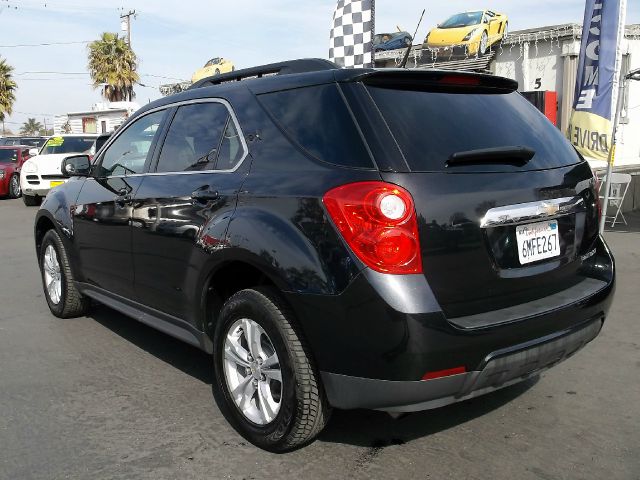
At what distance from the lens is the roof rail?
10.9 feet

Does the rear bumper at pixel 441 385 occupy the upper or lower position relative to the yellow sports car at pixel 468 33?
lower

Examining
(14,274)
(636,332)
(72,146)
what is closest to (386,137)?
(636,332)

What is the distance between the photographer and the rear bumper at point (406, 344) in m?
2.41

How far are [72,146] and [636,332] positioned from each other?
1438 cm

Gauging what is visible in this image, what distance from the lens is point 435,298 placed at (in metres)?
2.48

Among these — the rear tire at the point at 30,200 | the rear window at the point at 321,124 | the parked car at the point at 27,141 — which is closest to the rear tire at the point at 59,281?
the rear window at the point at 321,124

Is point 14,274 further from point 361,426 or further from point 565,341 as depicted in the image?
point 565,341

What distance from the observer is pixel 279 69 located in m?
3.51

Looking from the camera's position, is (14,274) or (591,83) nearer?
(14,274)

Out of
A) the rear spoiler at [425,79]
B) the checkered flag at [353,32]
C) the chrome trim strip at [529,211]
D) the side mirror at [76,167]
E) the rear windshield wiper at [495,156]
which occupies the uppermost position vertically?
the checkered flag at [353,32]

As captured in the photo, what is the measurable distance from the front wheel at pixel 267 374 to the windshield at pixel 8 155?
17.4 metres

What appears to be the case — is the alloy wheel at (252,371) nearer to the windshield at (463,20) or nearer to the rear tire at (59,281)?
the rear tire at (59,281)

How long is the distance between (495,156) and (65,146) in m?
15.0

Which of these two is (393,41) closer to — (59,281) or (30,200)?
(30,200)
